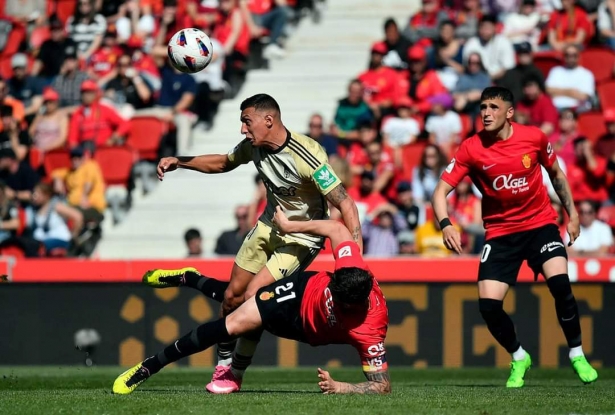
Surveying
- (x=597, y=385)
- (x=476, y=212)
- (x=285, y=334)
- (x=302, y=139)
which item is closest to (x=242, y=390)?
(x=285, y=334)

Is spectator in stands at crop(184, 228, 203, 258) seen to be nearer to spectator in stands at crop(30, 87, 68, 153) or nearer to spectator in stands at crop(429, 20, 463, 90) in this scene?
spectator in stands at crop(30, 87, 68, 153)

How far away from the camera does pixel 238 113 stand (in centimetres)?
1966

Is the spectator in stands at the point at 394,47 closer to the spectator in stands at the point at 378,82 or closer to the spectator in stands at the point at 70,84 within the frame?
the spectator in stands at the point at 378,82

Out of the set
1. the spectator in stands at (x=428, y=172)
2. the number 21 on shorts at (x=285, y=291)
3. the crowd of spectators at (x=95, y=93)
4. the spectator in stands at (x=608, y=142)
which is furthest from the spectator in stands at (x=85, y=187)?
the number 21 on shorts at (x=285, y=291)

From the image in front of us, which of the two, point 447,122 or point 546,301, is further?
point 447,122

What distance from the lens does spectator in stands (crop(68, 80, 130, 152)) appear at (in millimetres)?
19203

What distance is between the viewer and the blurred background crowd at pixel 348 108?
1630 cm

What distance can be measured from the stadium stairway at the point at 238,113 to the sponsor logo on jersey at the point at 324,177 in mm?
8485

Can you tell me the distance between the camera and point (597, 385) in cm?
1070

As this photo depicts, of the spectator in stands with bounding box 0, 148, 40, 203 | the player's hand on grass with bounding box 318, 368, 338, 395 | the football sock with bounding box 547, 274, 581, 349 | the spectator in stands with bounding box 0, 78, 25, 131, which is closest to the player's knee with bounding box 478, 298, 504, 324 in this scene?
the football sock with bounding box 547, 274, 581, 349

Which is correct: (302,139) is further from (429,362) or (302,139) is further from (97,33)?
(97,33)

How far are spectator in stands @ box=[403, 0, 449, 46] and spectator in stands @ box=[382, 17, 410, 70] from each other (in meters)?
0.20

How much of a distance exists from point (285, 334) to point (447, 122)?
9152 millimetres

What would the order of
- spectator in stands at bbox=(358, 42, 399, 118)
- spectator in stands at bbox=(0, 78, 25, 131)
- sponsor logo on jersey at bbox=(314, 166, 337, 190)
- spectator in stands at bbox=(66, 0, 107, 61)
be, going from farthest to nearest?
1. spectator in stands at bbox=(66, 0, 107, 61)
2. spectator in stands at bbox=(0, 78, 25, 131)
3. spectator in stands at bbox=(358, 42, 399, 118)
4. sponsor logo on jersey at bbox=(314, 166, 337, 190)
